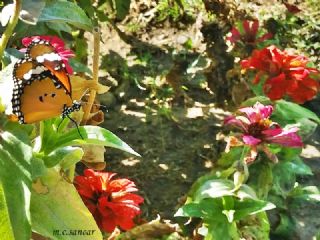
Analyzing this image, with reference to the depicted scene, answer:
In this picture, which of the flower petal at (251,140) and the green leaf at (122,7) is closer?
the flower petal at (251,140)

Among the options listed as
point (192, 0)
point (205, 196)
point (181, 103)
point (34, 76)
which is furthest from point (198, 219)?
point (192, 0)

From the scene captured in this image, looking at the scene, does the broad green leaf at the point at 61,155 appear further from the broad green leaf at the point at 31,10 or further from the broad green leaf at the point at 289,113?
the broad green leaf at the point at 289,113

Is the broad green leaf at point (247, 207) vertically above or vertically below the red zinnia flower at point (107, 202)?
below

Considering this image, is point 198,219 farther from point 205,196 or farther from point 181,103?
point 181,103

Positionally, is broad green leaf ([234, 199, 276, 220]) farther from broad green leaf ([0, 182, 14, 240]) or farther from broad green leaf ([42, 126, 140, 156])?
broad green leaf ([0, 182, 14, 240])

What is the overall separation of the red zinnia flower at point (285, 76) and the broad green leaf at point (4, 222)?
1062 millimetres

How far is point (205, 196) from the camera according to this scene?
1591 mm

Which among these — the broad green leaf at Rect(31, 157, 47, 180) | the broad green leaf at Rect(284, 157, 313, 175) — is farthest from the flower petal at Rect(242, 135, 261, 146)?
the broad green leaf at Rect(31, 157, 47, 180)

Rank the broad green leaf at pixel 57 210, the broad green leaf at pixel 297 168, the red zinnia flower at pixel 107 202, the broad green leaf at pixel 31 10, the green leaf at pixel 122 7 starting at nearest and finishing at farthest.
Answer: the broad green leaf at pixel 31 10
the broad green leaf at pixel 57 210
the red zinnia flower at pixel 107 202
the broad green leaf at pixel 297 168
the green leaf at pixel 122 7

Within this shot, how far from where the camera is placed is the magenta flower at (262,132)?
1572 millimetres

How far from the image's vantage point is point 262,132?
158 centimetres

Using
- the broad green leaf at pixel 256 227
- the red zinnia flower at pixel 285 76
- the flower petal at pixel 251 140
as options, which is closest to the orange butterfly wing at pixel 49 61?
the flower petal at pixel 251 140

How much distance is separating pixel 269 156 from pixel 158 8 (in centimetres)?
167

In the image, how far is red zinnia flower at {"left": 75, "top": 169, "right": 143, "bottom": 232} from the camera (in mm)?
1303
